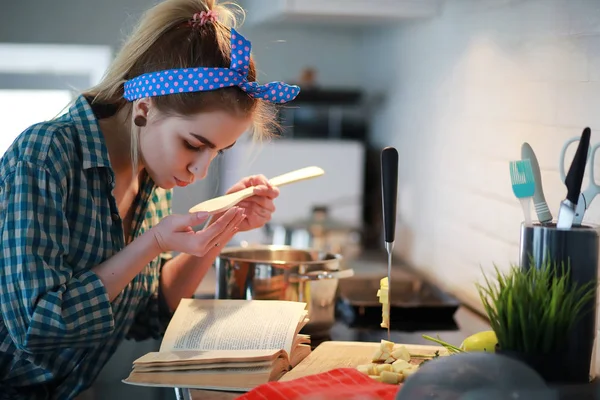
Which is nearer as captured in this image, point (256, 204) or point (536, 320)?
point (536, 320)

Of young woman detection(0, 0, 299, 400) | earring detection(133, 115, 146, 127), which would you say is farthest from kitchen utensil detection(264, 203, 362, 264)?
earring detection(133, 115, 146, 127)

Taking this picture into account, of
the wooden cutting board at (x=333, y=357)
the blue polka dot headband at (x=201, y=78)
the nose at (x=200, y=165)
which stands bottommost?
the wooden cutting board at (x=333, y=357)

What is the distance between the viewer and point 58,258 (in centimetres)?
131

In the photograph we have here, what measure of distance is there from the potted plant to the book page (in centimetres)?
37

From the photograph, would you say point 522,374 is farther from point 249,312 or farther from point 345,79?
point 345,79

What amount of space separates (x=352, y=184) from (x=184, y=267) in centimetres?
150

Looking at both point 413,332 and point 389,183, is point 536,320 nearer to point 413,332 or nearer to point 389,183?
point 389,183

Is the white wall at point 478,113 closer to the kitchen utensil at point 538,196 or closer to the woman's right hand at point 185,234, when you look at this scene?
the kitchen utensil at point 538,196

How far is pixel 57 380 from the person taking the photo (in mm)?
1443

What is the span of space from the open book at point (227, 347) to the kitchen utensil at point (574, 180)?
19.0 inches

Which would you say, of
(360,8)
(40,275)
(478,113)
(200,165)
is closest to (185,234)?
(200,165)

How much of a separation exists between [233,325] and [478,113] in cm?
101

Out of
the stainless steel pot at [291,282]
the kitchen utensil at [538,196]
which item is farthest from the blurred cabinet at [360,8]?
the kitchen utensil at [538,196]

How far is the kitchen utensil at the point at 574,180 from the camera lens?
1188mm
